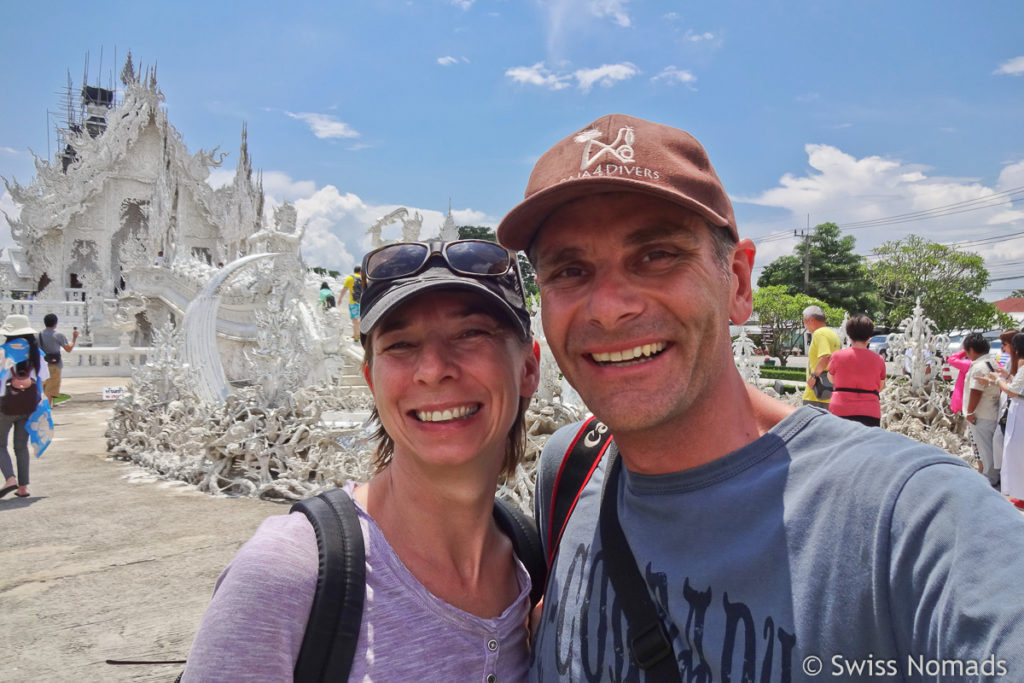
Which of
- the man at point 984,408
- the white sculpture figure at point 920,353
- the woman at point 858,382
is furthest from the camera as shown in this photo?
the white sculpture figure at point 920,353

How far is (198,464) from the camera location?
6.50 metres

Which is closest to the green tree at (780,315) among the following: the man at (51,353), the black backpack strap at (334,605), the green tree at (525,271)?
the green tree at (525,271)

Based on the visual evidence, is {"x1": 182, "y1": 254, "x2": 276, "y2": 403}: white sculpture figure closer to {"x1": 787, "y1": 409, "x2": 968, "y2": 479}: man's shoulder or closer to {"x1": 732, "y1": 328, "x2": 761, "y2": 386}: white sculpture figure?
{"x1": 732, "y1": 328, "x2": 761, "y2": 386}: white sculpture figure

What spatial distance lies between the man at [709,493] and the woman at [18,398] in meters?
6.87

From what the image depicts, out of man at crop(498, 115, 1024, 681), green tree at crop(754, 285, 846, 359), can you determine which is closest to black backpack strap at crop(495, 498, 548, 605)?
man at crop(498, 115, 1024, 681)

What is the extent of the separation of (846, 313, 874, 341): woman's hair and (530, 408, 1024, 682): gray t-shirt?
5.55m

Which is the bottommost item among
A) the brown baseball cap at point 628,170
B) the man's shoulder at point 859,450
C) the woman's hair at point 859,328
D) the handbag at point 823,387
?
the handbag at point 823,387

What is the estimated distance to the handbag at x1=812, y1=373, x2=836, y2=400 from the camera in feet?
21.3

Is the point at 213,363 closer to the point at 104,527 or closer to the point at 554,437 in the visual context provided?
the point at 104,527

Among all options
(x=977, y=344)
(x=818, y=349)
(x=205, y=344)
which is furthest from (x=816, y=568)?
(x=205, y=344)

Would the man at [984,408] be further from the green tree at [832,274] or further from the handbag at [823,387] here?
the green tree at [832,274]

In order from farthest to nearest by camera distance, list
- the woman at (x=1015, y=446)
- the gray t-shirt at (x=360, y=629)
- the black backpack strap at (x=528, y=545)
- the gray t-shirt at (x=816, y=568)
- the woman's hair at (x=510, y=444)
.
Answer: the woman at (x=1015, y=446), the woman's hair at (x=510, y=444), the black backpack strap at (x=528, y=545), the gray t-shirt at (x=360, y=629), the gray t-shirt at (x=816, y=568)

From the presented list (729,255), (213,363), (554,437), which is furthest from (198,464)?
(729,255)

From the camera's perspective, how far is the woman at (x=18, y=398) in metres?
6.01
